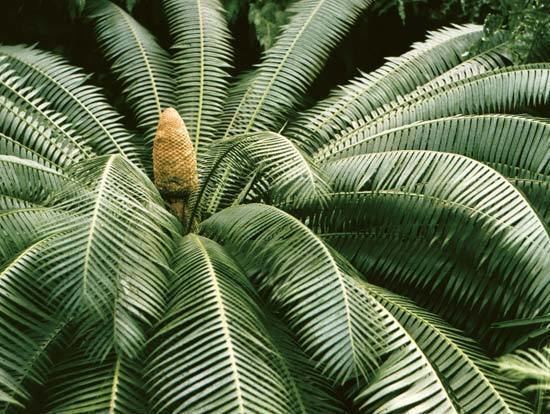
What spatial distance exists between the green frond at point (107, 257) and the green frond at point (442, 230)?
0.73 m

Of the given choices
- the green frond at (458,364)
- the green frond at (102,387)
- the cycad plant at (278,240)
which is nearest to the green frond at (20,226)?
the cycad plant at (278,240)

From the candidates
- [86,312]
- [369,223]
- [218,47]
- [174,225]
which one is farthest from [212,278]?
[218,47]

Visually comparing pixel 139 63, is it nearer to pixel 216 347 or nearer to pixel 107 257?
pixel 107 257

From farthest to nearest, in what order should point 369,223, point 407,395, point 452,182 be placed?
point 369,223 < point 452,182 < point 407,395

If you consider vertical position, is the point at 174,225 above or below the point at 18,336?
above

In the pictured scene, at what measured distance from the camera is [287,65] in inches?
138

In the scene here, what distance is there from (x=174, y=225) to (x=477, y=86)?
1394 mm

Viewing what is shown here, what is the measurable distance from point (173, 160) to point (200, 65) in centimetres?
97

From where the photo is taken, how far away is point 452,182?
2.41 meters

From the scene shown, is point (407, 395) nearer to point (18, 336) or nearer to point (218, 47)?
point (18, 336)

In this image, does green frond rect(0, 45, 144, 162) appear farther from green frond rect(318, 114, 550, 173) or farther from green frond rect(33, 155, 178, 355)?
green frond rect(318, 114, 550, 173)

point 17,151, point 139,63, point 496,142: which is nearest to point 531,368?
point 496,142

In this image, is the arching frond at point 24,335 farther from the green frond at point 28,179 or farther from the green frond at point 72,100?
the green frond at point 72,100

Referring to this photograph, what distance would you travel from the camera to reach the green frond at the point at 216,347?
1.77m
